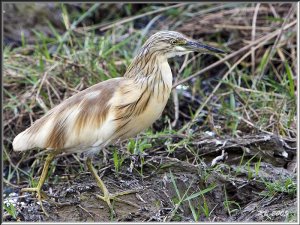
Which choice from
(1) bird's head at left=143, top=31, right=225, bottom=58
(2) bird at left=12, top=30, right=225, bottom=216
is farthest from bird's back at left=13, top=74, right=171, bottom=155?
(1) bird's head at left=143, top=31, right=225, bottom=58

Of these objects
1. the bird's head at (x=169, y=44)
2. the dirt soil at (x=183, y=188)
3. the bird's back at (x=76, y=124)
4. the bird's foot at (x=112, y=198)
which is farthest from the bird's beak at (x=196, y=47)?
the bird's foot at (x=112, y=198)

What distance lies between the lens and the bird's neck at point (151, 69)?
3.20 metres

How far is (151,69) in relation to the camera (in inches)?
127

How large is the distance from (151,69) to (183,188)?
1.92 ft

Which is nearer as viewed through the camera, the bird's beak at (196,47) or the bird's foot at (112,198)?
the bird's foot at (112,198)

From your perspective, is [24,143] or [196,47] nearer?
[24,143]

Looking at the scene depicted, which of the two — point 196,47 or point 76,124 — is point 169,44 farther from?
Answer: point 76,124

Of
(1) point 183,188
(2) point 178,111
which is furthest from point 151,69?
(2) point 178,111

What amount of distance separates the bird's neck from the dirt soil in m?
0.46

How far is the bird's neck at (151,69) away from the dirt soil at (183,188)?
1.51 ft

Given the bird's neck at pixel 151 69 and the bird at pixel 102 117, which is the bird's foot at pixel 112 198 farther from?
the bird's neck at pixel 151 69

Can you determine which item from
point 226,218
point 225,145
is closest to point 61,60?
point 225,145

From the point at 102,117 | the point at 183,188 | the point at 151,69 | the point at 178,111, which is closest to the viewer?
the point at 102,117

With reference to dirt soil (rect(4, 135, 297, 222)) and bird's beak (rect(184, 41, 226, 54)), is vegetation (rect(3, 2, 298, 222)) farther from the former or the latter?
bird's beak (rect(184, 41, 226, 54))
